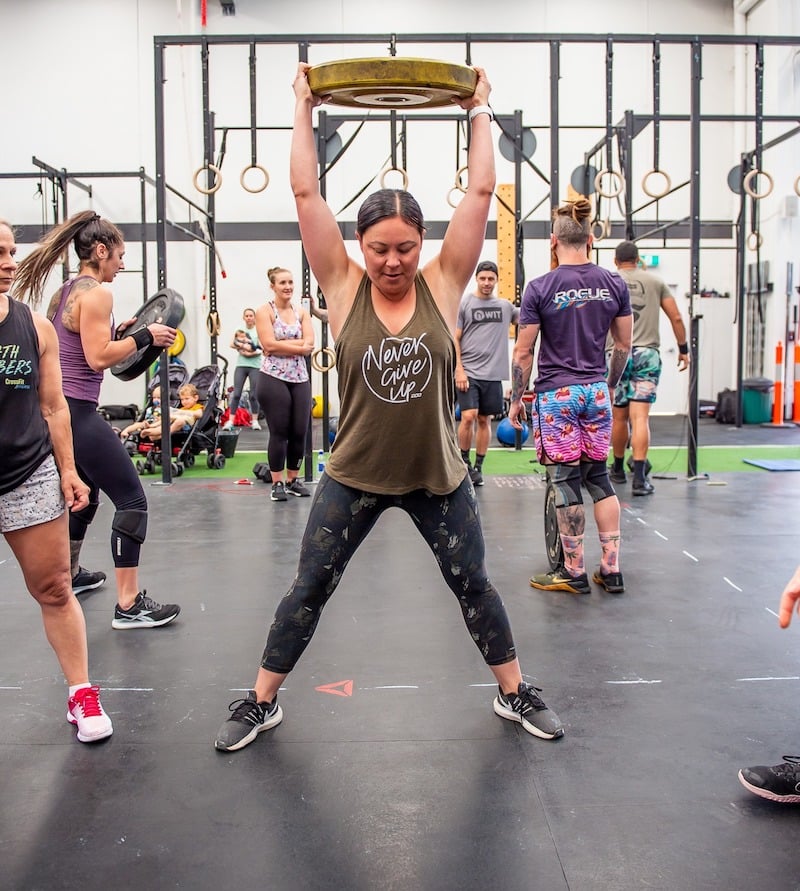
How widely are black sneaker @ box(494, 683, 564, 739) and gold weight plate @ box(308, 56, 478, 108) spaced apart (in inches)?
57.2

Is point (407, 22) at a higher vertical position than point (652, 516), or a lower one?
higher

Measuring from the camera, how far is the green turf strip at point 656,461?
6707 mm

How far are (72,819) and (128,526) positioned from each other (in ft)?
4.16

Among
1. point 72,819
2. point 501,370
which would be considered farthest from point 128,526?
point 501,370

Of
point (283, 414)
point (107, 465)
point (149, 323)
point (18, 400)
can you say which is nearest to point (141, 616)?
point (107, 465)

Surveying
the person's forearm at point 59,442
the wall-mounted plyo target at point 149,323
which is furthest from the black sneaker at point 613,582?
the person's forearm at point 59,442

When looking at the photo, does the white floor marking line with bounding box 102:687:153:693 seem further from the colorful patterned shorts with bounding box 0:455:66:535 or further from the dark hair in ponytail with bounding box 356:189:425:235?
the dark hair in ponytail with bounding box 356:189:425:235

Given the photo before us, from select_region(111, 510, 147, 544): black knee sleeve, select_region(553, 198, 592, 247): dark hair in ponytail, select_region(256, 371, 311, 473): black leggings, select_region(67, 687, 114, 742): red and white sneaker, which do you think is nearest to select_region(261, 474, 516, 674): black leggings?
select_region(67, 687, 114, 742): red and white sneaker

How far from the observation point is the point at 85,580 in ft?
11.6

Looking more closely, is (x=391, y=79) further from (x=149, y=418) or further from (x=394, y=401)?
(x=149, y=418)

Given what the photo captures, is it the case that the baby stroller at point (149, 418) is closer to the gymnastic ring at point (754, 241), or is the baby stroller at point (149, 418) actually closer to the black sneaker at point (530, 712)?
the black sneaker at point (530, 712)

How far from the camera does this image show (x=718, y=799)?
73.4 inches

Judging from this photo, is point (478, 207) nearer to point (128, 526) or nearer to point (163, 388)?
point (128, 526)

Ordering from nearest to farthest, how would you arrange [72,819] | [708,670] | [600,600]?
1. [72,819]
2. [708,670]
3. [600,600]
